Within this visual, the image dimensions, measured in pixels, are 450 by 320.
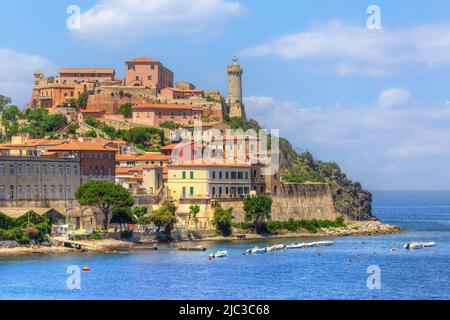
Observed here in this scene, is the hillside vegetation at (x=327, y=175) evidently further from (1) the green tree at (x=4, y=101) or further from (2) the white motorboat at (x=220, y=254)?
(2) the white motorboat at (x=220, y=254)

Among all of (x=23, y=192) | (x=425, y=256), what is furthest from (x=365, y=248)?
(x=23, y=192)

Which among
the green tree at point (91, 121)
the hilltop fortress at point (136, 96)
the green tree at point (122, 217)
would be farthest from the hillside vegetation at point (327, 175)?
the green tree at point (122, 217)

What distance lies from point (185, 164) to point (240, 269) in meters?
24.9

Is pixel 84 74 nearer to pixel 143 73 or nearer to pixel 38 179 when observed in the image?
pixel 143 73

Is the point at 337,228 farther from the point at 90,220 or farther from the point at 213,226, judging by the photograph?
the point at 90,220

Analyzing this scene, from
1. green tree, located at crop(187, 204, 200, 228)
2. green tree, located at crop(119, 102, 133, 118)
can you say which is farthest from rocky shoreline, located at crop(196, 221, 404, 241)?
green tree, located at crop(119, 102, 133, 118)

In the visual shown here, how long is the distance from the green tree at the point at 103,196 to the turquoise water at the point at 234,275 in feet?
20.7

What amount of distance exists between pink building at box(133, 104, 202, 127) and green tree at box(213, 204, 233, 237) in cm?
2844

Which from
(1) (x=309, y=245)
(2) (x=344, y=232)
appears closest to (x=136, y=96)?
(2) (x=344, y=232)

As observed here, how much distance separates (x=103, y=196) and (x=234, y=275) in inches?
787

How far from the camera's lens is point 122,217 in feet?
254

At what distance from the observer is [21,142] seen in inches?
3708

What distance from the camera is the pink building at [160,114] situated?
358 feet

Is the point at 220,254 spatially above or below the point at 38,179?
below
